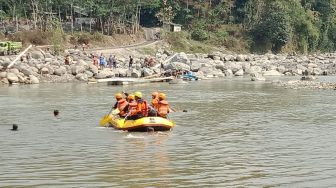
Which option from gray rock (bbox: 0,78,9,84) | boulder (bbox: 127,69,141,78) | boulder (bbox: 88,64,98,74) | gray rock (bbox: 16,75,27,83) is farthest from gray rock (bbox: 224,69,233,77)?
gray rock (bbox: 0,78,9,84)

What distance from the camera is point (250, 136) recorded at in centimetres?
1830

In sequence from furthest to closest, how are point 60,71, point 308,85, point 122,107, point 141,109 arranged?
point 60,71 → point 308,85 → point 122,107 → point 141,109

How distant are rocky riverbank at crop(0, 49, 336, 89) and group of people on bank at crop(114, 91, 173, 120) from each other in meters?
20.7

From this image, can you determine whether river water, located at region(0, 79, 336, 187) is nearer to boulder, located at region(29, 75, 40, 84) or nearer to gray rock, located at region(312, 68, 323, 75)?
boulder, located at region(29, 75, 40, 84)

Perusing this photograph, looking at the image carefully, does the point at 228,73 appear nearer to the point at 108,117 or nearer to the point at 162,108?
the point at 108,117

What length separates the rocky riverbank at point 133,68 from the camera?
134 ft

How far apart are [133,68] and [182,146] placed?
30.5m

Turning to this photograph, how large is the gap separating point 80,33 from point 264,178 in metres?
51.4

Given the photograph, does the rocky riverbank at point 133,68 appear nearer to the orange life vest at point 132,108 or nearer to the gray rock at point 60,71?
the gray rock at point 60,71

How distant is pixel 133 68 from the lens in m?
46.6

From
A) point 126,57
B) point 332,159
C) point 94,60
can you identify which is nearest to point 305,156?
point 332,159

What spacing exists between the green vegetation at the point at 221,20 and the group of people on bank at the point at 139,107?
42914 mm

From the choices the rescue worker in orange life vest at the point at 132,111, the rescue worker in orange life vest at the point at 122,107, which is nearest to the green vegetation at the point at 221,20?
the rescue worker in orange life vest at the point at 122,107

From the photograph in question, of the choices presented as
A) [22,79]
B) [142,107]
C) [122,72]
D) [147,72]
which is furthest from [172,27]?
[142,107]
